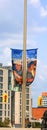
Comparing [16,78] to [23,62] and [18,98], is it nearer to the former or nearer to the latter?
[23,62]

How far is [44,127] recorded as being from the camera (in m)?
18.8

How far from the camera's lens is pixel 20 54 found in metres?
31.4

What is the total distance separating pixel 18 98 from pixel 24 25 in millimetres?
166657

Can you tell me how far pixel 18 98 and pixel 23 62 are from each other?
16691cm

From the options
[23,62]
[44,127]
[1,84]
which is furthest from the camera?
[1,84]

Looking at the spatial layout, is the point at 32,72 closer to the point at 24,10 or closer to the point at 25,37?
the point at 25,37

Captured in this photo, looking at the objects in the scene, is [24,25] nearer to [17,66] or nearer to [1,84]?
[17,66]

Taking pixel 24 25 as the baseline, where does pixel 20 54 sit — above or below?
below

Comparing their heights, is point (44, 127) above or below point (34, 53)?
below

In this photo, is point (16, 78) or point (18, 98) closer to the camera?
point (16, 78)

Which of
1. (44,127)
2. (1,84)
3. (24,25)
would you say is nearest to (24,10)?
(24,25)

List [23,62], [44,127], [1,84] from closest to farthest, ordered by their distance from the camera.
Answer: [44,127] → [23,62] → [1,84]

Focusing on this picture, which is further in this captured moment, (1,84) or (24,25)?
(1,84)

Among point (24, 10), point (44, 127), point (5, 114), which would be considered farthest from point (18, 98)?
point (44, 127)
